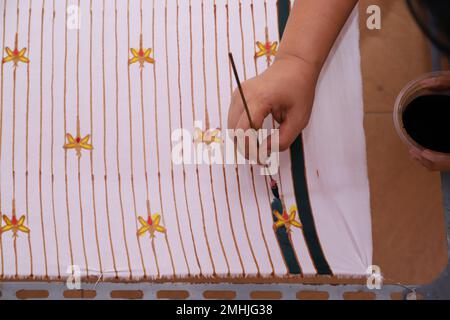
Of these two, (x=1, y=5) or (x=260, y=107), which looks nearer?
(x=260, y=107)

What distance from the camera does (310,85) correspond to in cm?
72

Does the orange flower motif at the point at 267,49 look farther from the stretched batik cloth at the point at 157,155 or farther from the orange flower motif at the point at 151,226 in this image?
the orange flower motif at the point at 151,226

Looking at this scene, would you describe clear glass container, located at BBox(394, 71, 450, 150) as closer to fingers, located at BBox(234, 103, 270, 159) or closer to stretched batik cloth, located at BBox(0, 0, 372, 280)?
stretched batik cloth, located at BBox(0, 0, 372, 280)

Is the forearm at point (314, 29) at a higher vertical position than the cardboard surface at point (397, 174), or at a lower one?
higher

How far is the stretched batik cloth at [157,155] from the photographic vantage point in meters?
0.74

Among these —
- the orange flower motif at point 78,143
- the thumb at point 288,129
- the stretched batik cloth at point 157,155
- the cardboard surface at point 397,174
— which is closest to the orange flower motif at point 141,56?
the stretched batik cloth at point 157,155

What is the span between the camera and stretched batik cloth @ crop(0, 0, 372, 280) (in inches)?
29.0

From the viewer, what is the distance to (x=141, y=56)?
796 millimetres

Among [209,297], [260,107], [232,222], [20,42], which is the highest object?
[20,42]

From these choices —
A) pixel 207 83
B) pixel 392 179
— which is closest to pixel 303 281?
pixel 392 179

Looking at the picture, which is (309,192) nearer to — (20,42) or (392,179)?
(392,179)

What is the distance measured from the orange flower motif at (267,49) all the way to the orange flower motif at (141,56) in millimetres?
186

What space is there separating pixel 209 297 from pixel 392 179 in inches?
14.2

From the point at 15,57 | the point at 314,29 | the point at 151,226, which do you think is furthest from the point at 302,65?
the point at 15,57
